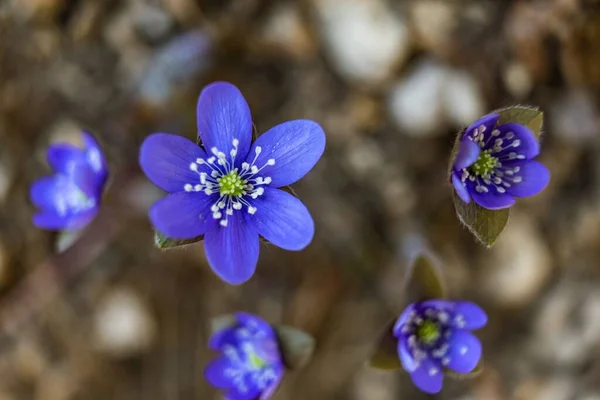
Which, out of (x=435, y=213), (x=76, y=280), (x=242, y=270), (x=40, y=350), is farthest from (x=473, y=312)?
(x=40, y=350)

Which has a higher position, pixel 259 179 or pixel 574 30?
pixel 574 30

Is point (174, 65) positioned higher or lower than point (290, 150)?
higher

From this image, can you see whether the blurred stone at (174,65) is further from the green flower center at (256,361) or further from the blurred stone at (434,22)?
the green flower center at (256,361)

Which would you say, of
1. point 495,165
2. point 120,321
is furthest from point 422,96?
point 120,321

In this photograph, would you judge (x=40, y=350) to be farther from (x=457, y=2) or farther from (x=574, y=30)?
(x=574, y=30)

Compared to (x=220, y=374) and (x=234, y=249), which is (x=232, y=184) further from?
(x=220, y=374)
